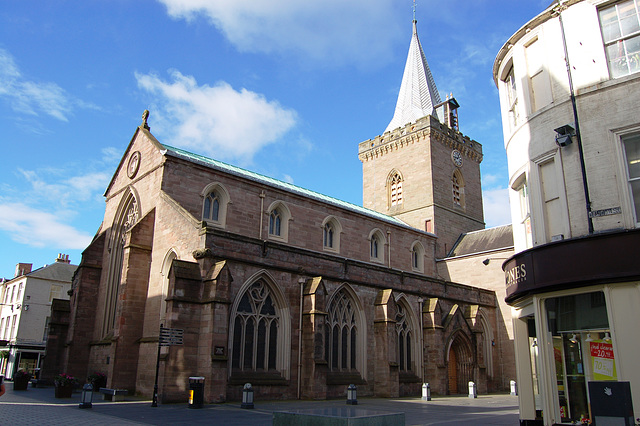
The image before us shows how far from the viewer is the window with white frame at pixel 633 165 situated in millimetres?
9419

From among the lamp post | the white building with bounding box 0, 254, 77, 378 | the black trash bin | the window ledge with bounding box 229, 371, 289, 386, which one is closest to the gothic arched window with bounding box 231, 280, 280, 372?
the window ledge with bounding box 229, 371, 289, 386

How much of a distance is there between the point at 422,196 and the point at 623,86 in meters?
28.9

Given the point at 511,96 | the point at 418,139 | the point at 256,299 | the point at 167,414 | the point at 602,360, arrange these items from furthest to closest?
the point at 418,139, the point at 256,299, the point at 167,414, the point at 511,96, the point at 602,360

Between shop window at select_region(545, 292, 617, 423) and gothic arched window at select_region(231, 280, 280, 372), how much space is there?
11734 mm

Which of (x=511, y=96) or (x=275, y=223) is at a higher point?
(x=275, y=223)

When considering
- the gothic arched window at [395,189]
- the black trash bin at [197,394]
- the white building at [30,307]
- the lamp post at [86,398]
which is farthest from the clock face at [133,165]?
the white building at [30,307]

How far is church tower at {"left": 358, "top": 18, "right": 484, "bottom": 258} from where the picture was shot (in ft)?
127

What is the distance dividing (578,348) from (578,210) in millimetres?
2691

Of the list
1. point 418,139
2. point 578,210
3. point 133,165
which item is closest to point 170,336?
point 578,210

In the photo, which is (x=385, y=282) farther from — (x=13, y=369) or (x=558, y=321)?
(x=13, y=369)

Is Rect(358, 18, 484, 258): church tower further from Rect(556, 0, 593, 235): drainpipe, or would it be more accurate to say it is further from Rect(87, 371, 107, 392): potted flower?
Rect(556, 0, 593, 235): drainpipe

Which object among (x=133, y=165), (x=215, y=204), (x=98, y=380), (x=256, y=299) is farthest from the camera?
(x=133, y=165)

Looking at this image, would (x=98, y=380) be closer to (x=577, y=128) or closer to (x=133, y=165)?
(x=133, y=165)

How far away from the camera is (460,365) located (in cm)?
2781
